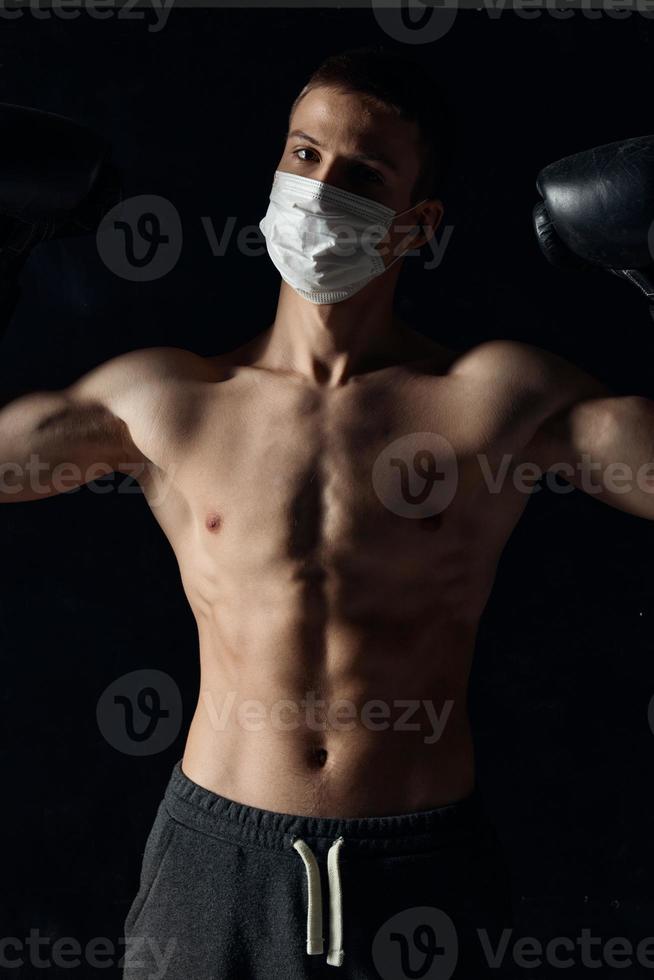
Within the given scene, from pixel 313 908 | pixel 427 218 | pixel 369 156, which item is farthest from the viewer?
pixel 427 218

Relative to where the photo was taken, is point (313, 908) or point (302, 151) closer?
point (313, 908)

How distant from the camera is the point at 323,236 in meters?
1.55

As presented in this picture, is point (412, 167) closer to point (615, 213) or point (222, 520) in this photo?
point (615, 213)

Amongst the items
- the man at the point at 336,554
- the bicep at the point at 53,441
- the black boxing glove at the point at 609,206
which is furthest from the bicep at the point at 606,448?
the bicep at the point at 53,441

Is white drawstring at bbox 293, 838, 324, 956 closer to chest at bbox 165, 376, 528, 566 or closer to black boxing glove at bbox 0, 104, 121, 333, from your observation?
chest at bbox 165, 376, 528, 566

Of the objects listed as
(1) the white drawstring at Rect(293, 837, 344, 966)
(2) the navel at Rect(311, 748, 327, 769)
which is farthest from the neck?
(1) the white drawstring at Rect(293, 837, 344, 966)

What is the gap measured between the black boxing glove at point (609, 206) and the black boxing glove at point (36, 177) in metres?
0.57

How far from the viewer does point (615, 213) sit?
58.4 inches

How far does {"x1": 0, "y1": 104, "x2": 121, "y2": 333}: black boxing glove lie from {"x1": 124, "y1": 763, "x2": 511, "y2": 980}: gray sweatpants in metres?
0.69

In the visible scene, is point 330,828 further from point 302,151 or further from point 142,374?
point 302,151

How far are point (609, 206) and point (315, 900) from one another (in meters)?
0.87

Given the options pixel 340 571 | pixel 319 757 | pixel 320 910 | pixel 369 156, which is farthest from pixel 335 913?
pixel 369 156

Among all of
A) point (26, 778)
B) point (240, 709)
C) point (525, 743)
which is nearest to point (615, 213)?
point (240, 709)

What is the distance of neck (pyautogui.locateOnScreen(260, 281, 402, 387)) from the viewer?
162cm
